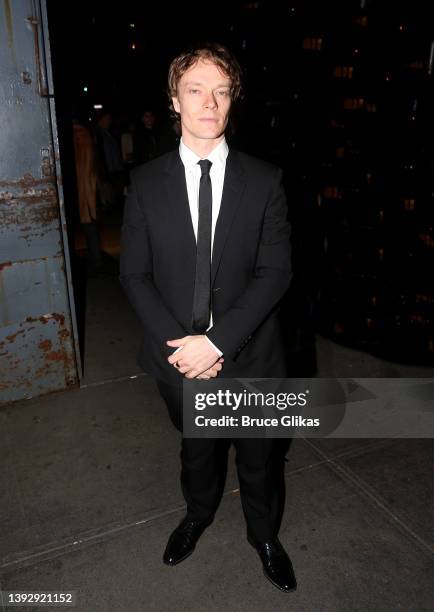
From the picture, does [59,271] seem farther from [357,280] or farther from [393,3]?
[393,3]

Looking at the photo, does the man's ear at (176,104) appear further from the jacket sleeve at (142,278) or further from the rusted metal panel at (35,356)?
the rusted metal panel at (35,356)

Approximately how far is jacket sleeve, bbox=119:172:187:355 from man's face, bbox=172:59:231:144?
1.12 feet

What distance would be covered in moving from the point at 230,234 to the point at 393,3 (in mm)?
2772

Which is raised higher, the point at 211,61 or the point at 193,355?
the point at 211,61

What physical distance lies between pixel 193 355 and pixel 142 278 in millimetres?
390

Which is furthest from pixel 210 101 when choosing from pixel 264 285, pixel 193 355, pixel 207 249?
pixel 193 355

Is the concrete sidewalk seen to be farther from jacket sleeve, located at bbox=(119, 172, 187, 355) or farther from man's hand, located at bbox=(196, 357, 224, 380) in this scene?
jacket sleeve, located at bbox=(119, 172, 187, 355)

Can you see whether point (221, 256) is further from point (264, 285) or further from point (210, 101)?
point (210, 101)

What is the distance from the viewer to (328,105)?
4.06m

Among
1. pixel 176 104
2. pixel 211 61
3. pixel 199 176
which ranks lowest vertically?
pixel 199 176

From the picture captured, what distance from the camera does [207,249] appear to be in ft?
6.04

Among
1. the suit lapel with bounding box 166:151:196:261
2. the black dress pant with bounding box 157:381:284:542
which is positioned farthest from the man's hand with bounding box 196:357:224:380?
the suit lapel with bounding box 166:151:196:261

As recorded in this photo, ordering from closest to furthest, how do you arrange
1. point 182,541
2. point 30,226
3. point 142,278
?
point 142,278 < point 182,541 < point 30,226

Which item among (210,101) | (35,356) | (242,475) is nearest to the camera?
(210,101)
